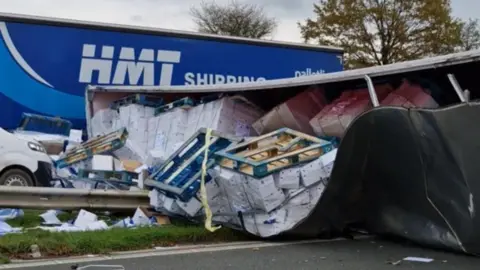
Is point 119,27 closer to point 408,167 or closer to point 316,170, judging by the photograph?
point 316,170

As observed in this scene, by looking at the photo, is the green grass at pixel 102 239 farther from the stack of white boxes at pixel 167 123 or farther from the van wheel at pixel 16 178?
the stack of white boxes at pixel 167 123

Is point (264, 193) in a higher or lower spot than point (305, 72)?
lower

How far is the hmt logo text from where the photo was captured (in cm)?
1491

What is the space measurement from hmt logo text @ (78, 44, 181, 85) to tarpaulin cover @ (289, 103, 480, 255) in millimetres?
8369

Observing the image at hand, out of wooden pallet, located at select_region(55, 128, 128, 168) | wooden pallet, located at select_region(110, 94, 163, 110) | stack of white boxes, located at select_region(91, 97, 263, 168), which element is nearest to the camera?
stack of white boxes, located at select_region(91, 97, 263, 168)

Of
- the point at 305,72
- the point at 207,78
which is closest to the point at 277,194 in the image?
the point at 207,78

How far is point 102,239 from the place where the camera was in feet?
24.4

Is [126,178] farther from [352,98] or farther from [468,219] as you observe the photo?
[468,219]

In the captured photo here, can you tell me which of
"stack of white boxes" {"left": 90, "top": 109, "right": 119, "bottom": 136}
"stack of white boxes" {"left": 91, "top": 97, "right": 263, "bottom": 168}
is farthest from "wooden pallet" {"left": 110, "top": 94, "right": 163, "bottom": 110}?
"stack of white boxes" {"left": 90, "top": 109, "right": 119, "bottom": 136}

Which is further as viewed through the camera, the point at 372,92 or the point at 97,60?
the point at 97,60

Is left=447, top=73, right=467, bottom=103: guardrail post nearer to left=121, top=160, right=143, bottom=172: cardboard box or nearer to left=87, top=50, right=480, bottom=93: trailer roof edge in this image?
left=87, top=50, right=480, bottom=93: trailer roof edge

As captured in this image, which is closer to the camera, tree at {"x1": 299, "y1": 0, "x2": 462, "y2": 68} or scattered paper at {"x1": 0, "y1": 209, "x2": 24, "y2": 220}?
scattered paper at {"x1": 0, "y1": 209, "x2": 24, "y2": 220}

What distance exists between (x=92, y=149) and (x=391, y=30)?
29.7 meters

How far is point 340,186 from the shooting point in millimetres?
7789
